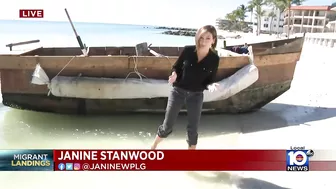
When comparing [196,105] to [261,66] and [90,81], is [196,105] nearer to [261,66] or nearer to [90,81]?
[90,81]

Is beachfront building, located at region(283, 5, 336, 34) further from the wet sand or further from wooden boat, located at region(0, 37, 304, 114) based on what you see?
wooden boat, located at region(0, 37, 304, 114)

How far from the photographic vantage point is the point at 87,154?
252 cm

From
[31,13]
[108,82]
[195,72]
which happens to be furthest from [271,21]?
[195,72]

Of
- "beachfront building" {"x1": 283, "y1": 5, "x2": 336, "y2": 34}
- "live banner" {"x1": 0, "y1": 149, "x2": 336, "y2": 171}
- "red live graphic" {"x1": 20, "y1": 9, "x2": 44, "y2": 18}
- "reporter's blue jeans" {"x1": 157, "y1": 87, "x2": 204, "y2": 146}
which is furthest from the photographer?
"beachfront building" {"x1": 283, "y1": 5, "x2": 336, "y2": 34}

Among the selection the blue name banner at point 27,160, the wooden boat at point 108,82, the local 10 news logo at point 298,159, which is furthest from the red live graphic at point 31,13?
the local 10 news logo at point 298,159

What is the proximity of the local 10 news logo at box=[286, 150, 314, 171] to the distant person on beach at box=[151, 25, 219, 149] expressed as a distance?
31.0 inches

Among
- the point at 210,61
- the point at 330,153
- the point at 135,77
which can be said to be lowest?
the point at 330,153

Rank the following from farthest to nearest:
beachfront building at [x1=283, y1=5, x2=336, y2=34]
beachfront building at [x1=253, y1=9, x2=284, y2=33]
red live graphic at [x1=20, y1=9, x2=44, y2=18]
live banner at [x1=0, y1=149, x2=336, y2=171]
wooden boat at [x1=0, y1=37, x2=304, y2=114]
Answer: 1. beachfront building at [x1=253, y1=9, x2=284, y2=33]
2. beachfront building at [x1=283, y1=5, x2=336, y2=34]
3. wooden boat at [x1=0, y1=37, x2=304, y2=114]
4. red live graphic at [x1=20, y1=9, x2=44, y2=18]
5. live banner at [x1=0, y1=149, x2=336, y2=171]

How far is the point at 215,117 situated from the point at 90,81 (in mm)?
1872

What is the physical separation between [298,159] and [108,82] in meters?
2.71

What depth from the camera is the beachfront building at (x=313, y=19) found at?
28.6 metres

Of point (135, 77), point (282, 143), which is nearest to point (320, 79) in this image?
point (282, 143)

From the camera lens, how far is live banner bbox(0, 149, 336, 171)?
2.48 metres

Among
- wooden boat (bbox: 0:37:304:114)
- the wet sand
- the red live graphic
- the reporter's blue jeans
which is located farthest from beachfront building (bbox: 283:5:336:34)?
the red live graphic
